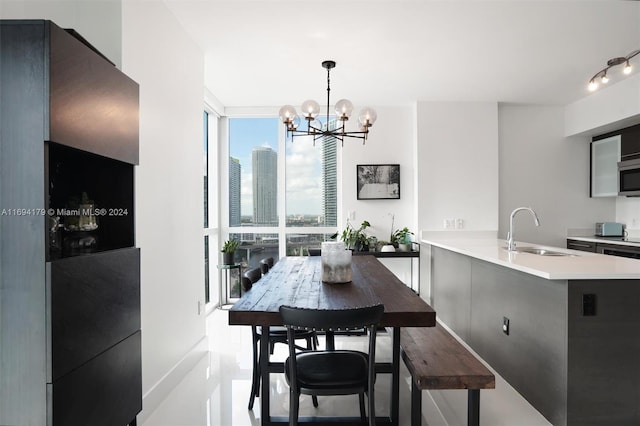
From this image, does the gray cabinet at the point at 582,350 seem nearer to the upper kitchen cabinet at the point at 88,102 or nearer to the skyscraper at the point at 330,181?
the upper kitchen cabinet at the point at 88,102

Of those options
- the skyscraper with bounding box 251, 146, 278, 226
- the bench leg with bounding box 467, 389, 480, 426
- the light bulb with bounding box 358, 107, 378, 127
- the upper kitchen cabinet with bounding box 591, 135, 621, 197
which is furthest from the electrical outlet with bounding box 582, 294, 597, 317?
the skyscraper with bounding box 251, 146, 278, 226

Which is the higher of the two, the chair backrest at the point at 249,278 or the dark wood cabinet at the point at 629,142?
the dark wood cabinet at the point at 629,142

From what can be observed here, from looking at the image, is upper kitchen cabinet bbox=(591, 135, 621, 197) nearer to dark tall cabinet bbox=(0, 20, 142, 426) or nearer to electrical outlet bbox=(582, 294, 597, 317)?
electrical outlet bbox=(582, 294, 597, 317)

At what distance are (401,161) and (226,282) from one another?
2.93 meters

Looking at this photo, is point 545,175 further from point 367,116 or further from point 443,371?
point 443,371

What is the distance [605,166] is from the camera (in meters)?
4.58

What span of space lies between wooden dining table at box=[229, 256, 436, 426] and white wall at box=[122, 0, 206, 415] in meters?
0.73

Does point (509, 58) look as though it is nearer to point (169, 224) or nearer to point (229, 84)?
point (229, 84)

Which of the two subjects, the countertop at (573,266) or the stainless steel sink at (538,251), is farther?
the stainless steel sink at (538,251)

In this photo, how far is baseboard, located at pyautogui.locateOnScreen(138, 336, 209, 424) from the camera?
2203mm

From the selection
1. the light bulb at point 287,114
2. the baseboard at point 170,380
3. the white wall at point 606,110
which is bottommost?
the baseboard at point 170,380

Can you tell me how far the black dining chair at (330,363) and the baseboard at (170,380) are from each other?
40.5 inches

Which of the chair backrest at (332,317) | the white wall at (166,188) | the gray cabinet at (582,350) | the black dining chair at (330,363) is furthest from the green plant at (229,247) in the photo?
the gray cabinet at (582,350)

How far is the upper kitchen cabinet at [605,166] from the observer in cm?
440
